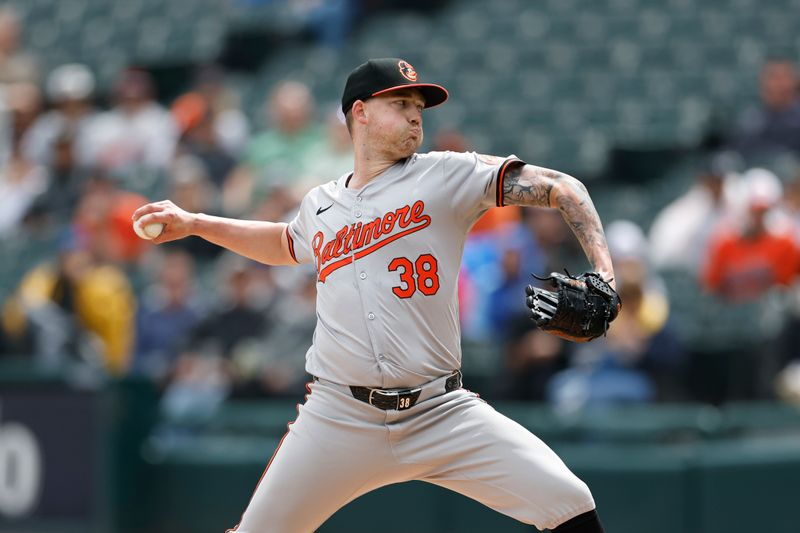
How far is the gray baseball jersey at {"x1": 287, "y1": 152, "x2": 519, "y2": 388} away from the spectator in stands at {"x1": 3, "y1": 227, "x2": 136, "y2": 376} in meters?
5.43

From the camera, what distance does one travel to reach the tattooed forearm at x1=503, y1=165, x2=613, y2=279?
4.18 m

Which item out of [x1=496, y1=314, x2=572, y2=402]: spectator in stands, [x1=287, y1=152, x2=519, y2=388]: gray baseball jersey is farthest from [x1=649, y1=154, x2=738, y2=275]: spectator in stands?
[x1=287, y1=152, x2=519, y2=388]: gray baseball jersey

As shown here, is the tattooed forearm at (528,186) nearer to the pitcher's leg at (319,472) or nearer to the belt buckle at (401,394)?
the belt buckle at (401,394)

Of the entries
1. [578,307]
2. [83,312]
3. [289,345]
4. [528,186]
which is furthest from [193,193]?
[578,307]

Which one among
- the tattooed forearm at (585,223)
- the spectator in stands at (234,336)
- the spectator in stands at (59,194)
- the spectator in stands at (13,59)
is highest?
the spectator in stands at (13,59)

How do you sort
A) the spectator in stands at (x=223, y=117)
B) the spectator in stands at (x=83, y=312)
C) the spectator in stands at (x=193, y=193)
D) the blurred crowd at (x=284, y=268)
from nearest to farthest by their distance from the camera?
the blurred crowd at (x=284, y=268) < the spectator in stands at (x=83, y=312) < the spectator in stands at (x=193, y=193) < the spectator in stands at (x=223, y=117)

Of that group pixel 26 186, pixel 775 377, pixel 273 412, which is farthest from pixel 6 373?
pixel 775 377

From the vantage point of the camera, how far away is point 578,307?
4.05m

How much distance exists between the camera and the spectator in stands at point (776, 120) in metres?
9.52

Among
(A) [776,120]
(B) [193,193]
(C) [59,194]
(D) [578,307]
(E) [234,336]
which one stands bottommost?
(E) [234,336]

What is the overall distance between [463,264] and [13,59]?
25.9 feet

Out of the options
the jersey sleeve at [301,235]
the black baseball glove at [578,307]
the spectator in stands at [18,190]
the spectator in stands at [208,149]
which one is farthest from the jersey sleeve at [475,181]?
the spectator in stands at [18,190]

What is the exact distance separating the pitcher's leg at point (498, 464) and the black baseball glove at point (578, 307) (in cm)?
49

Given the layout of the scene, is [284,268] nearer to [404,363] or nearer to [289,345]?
[289,345]
